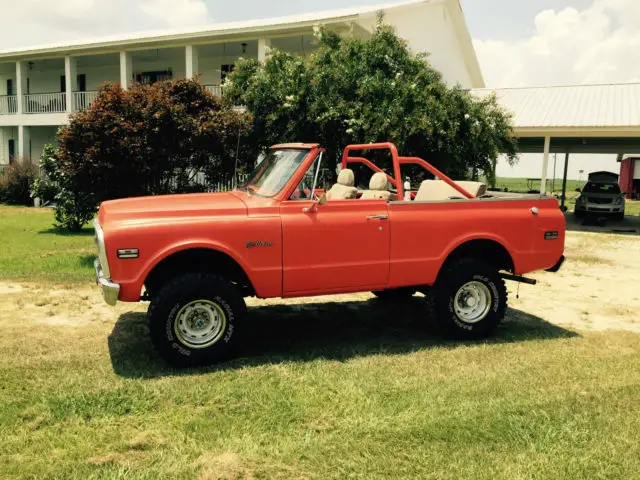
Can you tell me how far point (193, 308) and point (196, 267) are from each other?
443 millimetres

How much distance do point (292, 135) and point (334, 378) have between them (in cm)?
970

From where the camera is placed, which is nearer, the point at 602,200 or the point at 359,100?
the point at 359,100

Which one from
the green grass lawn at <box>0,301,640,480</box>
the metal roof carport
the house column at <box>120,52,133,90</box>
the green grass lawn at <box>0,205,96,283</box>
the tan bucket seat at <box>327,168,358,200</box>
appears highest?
the house column at <box>120,52,133,90</box>

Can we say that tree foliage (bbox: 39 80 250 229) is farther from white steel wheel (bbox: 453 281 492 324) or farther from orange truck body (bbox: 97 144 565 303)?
white steel wheel (bbox: 453 281 492 324)

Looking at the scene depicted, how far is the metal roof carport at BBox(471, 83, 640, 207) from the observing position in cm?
1692

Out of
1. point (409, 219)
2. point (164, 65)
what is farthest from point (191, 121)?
point (164, 65)

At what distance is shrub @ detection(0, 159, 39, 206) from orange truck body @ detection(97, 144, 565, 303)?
19934 millimetres

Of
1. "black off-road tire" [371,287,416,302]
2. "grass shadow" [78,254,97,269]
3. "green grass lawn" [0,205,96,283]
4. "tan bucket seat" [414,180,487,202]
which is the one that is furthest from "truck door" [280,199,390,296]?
"grass shadow" [78,254,97,269]

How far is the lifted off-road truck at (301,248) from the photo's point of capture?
16.6 ft

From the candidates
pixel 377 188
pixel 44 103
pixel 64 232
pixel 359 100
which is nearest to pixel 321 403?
pixel 377 188

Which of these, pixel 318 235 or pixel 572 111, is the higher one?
pixel 572 111

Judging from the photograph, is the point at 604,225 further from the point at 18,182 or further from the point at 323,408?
the point at 18,182

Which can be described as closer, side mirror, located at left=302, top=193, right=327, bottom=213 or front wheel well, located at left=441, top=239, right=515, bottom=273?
side mirror, located at left=302, top=193, right=327, bottom=213

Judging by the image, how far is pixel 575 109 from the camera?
18438mm
